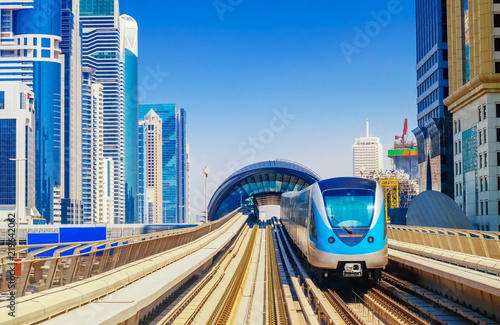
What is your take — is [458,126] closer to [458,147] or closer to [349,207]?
[458,147]

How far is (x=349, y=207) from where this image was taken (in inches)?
766

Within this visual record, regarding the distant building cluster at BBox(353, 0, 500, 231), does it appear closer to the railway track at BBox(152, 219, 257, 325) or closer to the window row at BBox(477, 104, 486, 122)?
the window row at BBox(477, 104, 486, 122)

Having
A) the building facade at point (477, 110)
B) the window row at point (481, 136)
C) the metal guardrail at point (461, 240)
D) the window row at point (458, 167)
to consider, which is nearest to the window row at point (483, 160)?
the building facade at point (477, 110)

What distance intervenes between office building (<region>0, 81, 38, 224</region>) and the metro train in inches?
5513

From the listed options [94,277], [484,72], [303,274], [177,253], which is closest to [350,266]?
[303,274]

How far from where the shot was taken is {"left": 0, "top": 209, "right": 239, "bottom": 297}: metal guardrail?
31.1 ft

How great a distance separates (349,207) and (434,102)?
6463 cm

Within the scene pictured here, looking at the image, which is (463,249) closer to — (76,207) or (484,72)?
(484,72)

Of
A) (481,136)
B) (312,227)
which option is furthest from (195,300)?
(481,136)

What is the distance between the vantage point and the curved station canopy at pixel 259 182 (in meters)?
92.3

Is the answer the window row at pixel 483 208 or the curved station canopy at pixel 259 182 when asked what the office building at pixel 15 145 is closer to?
the curved station canopy at pixel 259 182

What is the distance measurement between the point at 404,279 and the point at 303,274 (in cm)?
413

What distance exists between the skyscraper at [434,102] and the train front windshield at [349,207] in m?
57.1

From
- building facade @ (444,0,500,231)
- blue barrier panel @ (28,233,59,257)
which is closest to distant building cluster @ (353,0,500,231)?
building facade @ (444,0,500,231)
